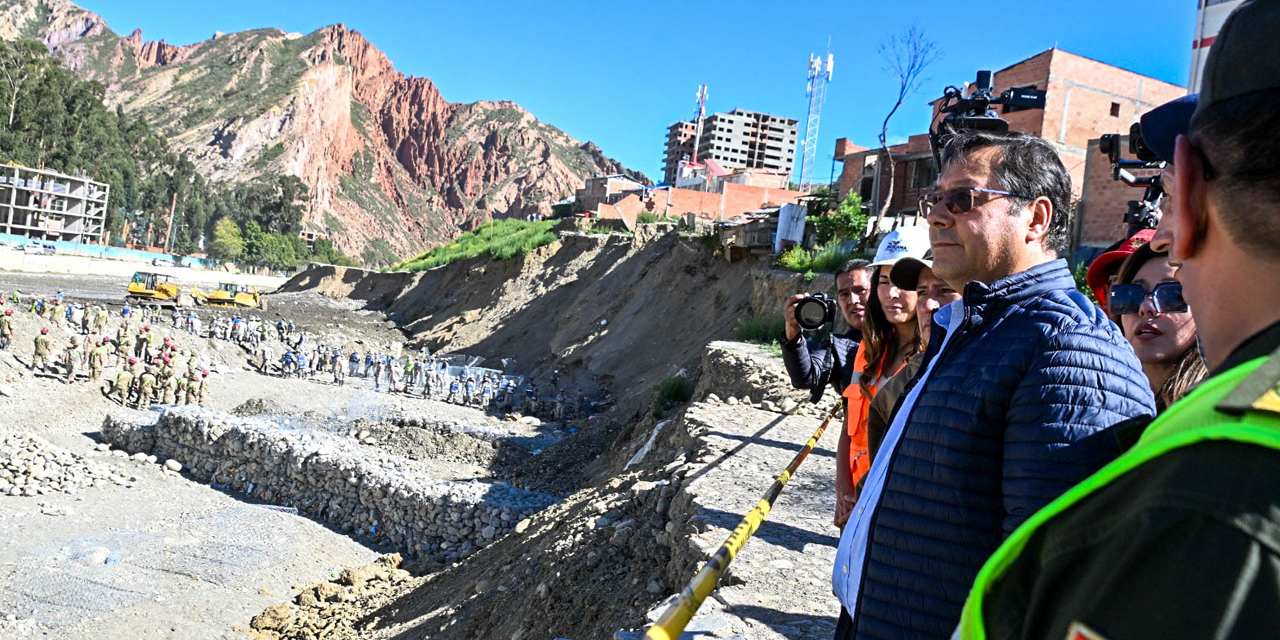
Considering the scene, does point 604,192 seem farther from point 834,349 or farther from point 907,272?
point 907,272

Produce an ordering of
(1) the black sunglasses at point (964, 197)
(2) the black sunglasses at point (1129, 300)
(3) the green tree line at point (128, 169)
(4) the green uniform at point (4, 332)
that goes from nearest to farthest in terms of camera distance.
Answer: (1) the black sunglasses at point (964, 197) → (2) the black sunglasses at point (1129, 300) → (4) the green uniform at point (4, 332) → (3) the green tree line at point (128, 169)

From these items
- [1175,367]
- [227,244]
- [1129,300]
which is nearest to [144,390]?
[1129,300]

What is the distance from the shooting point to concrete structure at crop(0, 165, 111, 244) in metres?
58.1

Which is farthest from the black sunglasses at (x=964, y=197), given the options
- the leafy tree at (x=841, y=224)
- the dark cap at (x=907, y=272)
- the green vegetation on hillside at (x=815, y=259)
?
the leafy tree at (x=841, y=224)

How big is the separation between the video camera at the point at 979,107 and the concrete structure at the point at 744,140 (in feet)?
337

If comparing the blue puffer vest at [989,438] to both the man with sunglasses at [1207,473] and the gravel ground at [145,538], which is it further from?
the gravel ground at [145,538]

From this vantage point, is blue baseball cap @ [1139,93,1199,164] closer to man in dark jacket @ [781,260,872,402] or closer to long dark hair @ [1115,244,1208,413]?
long dark hair @ [1115,244,1208,413]

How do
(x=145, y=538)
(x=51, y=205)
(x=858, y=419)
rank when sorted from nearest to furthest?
(x=858, y=419) < (x=145, y=538) < (x=51, y=205)

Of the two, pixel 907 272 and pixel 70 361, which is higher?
pixel 907 272

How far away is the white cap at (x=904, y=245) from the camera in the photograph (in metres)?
3.24

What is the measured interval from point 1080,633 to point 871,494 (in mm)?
1196

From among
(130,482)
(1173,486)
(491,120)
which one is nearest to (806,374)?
(1173,486)

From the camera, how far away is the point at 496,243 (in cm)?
4281

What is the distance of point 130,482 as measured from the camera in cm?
1472
